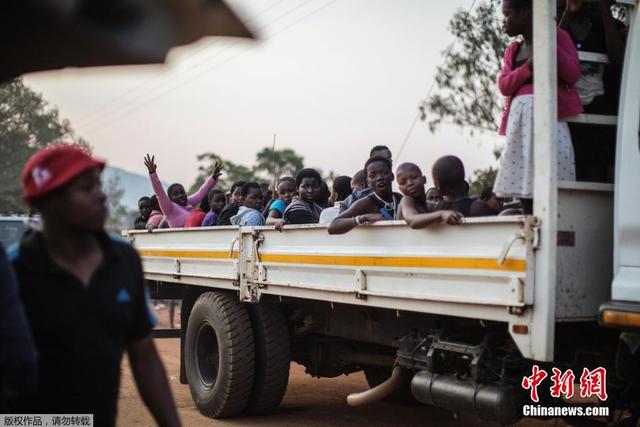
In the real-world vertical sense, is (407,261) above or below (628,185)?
below

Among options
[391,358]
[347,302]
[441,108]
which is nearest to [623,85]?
[347,302]

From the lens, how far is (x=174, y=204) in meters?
9.14

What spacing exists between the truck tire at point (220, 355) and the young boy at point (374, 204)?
5.12 feet

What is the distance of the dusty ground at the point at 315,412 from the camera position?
21.9ft

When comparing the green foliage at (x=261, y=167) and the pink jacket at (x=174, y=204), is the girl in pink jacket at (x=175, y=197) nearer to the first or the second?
the pink jacket at (x=174, y=204)

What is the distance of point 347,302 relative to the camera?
16.6 ft

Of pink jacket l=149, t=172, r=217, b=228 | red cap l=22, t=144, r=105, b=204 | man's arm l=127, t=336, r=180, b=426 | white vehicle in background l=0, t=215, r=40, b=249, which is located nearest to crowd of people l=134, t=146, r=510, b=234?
pink jacket l=149, t=172, r=217, b=228

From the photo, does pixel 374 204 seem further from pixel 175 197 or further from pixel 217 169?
pixel 175 197

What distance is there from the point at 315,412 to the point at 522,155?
12.1 feet

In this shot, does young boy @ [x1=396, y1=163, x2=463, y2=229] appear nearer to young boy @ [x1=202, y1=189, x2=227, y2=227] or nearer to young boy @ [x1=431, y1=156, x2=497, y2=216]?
young boy @ [x1=431, y1=156, x2=497, y2=216]

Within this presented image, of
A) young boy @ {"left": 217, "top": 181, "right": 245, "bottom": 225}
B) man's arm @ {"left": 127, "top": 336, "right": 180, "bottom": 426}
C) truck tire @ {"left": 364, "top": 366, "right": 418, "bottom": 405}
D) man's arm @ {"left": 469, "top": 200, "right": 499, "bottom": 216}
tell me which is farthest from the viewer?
young boy @ {"left": 217, "top": 181, "right": 245, "bottom": 225}

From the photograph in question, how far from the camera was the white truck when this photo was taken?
3859 millimetres

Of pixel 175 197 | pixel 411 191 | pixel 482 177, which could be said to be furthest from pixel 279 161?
pixel 411 191

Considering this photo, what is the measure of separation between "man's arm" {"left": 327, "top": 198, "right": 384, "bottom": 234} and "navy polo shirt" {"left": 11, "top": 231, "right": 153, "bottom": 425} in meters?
2.45
